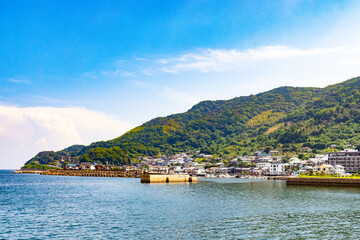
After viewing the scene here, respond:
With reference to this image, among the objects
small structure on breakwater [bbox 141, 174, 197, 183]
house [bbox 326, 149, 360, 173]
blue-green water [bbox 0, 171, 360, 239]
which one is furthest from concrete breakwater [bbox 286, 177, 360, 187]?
house [bbox 326, 149, 360, 173]

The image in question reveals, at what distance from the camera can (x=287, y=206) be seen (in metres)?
54.1

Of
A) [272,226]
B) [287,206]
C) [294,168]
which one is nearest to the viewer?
[272,226]

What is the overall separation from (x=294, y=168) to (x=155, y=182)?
110611mm

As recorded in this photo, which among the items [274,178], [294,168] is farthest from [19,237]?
[294,168]

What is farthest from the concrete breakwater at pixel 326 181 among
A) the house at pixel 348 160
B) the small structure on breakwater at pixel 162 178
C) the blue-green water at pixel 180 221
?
the house at pixel 348 160

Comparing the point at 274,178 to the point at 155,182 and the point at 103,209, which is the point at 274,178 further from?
the point at 103,209

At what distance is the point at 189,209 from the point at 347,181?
220 feet

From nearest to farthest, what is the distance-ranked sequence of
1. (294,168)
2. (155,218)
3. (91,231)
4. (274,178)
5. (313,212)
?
1. (91,231)
2. (155,218)
3. (313,212)
4. (274,178)
5. (294,168)

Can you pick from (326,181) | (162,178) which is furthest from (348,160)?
(162,178)

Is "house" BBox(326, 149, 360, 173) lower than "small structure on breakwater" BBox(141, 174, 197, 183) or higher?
higher

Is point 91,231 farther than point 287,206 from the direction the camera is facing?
No

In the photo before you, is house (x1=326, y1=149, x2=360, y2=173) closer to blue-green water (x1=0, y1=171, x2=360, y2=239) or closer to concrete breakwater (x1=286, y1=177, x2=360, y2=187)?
concrete breakwater (x1=286, y1=177, x2=360, y2=187)

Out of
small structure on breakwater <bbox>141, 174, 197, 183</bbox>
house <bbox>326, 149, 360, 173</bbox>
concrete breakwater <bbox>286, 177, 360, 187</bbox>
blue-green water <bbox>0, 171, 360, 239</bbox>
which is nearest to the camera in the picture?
blue-green water <bbox>0, 171, 360, 239</bbox>

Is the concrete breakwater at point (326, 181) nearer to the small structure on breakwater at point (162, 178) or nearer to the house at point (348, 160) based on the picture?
the small structure on breakwater at point (162, 178)
